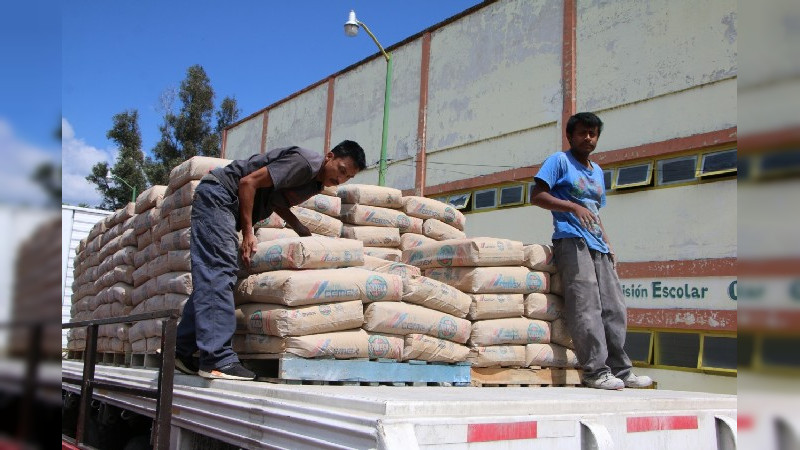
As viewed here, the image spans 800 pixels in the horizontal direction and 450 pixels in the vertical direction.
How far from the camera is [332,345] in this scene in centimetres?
289

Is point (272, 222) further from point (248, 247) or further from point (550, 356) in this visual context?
point (550, 356)

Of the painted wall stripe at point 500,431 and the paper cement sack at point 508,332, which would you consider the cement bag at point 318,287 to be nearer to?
the paper cement sack at point 508,332

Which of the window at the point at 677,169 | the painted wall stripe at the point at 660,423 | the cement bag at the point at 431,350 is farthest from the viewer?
the window at the point at 677,169

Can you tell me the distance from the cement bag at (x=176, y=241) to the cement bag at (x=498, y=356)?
1729mm

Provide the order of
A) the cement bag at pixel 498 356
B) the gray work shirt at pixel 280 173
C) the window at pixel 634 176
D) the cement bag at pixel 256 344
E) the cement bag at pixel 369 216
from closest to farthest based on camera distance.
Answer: the cement bag at pixel 256 344
the gray work shirt at pixel 280 173
the cement bag at pixel 498 356
the cement bag at pixel 369 216
the window at pixel 634 176

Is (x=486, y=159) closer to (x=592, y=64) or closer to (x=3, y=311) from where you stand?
(x=592, y=64)

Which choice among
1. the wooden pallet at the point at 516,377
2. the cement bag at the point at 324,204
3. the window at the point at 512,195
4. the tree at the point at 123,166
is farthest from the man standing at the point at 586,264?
the tree at the point at 123,166

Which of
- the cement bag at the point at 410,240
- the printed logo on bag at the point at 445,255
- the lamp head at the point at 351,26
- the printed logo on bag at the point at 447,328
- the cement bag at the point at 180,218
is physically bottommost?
the printed logo on bag at the point at 447,328

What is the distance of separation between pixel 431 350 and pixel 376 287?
42 cm

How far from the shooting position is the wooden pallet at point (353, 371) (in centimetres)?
281

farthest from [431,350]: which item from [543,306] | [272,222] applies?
[272,222]

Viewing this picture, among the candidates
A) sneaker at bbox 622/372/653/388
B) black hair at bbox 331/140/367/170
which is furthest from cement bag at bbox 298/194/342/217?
sneaker at bbox 622/372/653/388

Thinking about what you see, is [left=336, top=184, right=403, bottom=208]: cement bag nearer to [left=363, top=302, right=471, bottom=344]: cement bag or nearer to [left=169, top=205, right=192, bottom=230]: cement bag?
[left=169, top=205, right=192, bottom=230]: cement bag

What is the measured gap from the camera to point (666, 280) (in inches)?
463
